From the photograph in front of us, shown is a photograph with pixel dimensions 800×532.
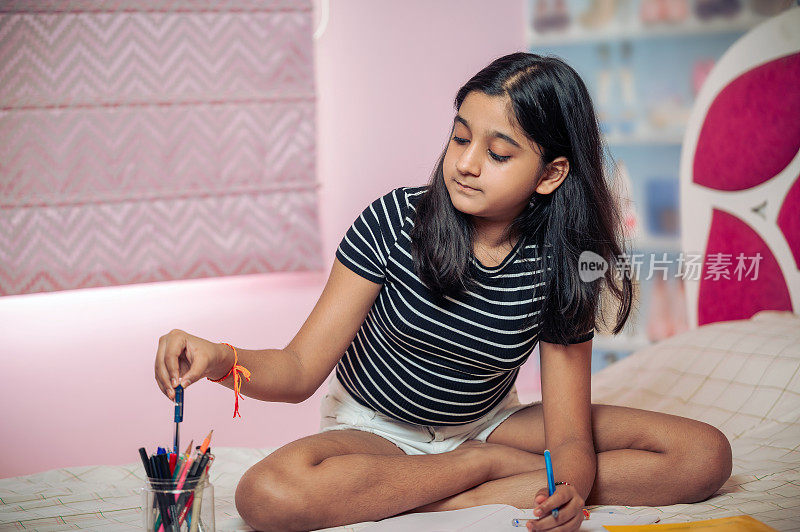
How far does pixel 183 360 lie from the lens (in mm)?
1039

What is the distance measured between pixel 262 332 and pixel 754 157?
1.49m

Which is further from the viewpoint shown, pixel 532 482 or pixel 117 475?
pixel 117 475

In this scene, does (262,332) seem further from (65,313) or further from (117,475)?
(117,475)

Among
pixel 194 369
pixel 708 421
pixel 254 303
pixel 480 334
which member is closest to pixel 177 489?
pixel 194 369

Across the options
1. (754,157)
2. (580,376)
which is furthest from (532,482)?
(754,157)

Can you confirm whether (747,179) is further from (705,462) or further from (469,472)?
(469,472)

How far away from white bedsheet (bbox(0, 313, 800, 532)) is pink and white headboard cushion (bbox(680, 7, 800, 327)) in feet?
0.52

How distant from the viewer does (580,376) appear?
1323 mm

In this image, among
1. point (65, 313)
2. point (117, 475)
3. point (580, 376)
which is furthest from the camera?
point (65, 313)

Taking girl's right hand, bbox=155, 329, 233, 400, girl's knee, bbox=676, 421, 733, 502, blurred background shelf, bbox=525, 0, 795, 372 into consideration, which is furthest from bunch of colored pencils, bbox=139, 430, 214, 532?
blurred background shelf, bbox=525, 0, 795, 372

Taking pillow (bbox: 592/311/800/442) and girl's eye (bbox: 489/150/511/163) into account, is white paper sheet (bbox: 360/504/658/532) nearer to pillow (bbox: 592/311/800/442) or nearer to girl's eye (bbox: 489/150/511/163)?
girl's eye (bbox: 489/150/511/163)

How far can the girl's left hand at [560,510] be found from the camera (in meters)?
1.04

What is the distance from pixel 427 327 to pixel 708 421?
796mm

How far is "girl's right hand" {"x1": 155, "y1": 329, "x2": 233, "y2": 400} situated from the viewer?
3.29ft
